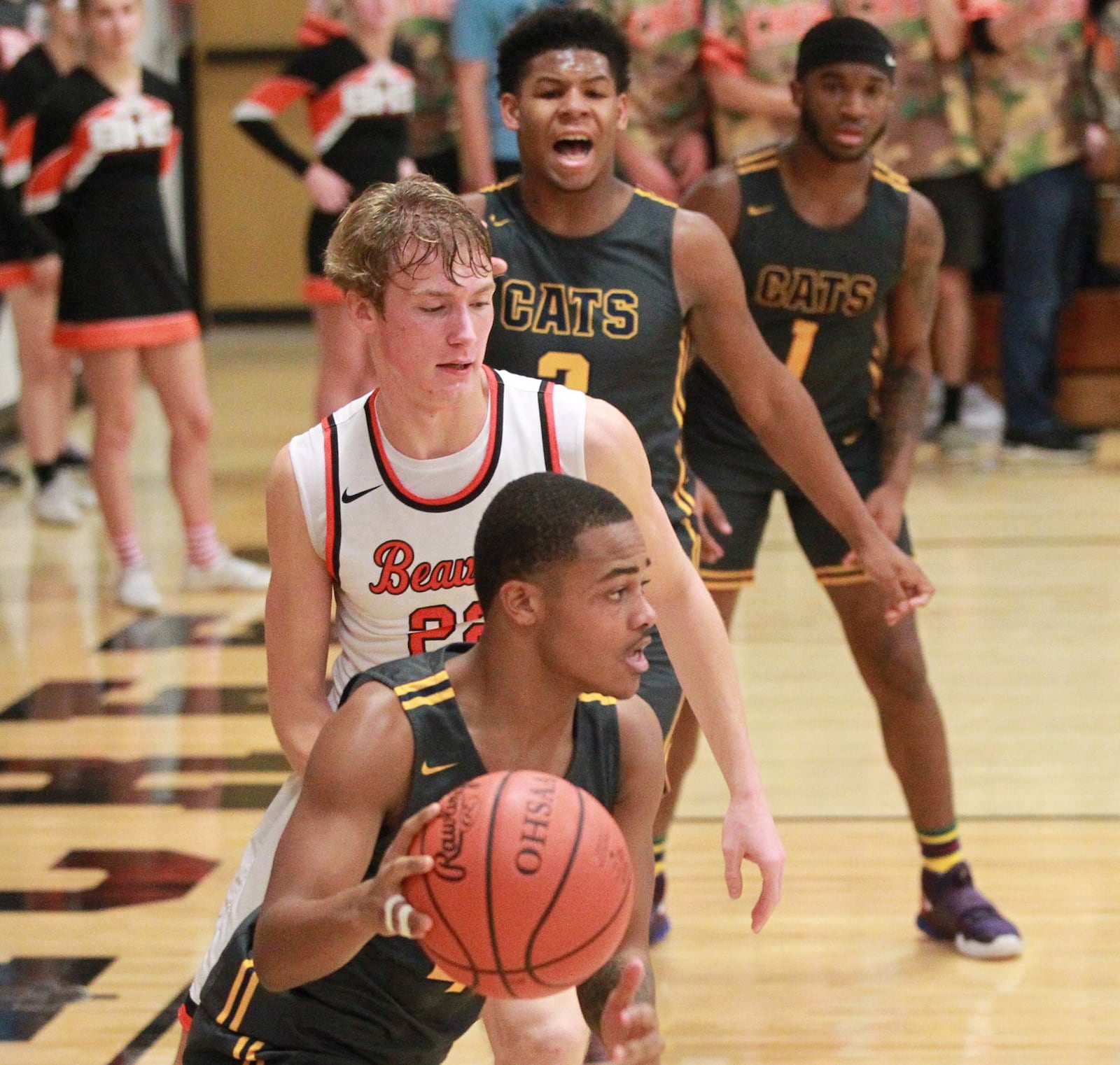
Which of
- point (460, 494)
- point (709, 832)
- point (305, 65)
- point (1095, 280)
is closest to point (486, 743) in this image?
point (460, 494)

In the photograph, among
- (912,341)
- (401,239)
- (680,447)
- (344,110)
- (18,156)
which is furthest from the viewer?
(18,156)

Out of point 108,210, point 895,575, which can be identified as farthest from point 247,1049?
point 108,210

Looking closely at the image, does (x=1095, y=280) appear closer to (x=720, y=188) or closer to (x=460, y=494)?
(x=720, y=188)

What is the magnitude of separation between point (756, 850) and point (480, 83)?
213 inches

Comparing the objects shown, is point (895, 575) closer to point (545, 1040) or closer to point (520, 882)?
point (545, 1040)

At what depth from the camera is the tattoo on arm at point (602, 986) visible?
7.53 feet

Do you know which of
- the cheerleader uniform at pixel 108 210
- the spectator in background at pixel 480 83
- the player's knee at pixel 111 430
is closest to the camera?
the cheerleader uniform at pixel 108 210

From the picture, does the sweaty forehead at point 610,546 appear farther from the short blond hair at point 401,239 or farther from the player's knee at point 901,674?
the player's knee at point 901,674

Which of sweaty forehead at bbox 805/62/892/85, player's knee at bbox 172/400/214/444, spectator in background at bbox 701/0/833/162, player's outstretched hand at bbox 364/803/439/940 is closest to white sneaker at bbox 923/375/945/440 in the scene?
spectator in background at bbox 701/0/833/162

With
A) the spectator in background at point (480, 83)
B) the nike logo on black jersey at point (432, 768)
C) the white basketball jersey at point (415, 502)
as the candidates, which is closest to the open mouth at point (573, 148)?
the white basketball jersey at point (415, 502)

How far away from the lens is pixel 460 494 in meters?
2.68

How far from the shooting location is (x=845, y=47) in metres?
3.97

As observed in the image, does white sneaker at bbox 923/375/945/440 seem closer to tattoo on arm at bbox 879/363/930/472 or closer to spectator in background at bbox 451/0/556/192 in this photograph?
spectator in background at bbox 451/0/556/192

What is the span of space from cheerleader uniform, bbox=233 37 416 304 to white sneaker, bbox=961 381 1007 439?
3.07 m
